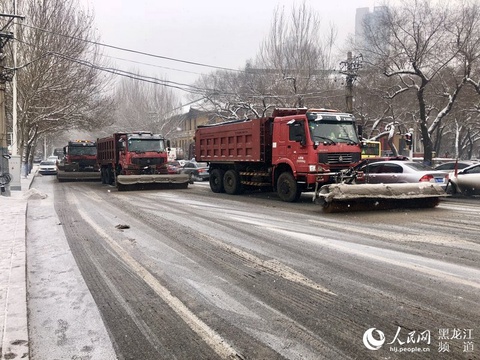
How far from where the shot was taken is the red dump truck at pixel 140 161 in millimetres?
19266

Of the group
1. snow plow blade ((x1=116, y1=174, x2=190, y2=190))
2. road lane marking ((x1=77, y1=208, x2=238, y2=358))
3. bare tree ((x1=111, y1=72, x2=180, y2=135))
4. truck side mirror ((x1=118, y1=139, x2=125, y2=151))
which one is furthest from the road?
bare tree ((x1=111, y1=72, x2=180, y2=135))

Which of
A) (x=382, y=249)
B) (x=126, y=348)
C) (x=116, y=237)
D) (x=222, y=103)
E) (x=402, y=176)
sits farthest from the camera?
(x=222, y=103)

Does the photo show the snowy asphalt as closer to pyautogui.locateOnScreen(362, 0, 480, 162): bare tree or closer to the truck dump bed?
the truck dump bed

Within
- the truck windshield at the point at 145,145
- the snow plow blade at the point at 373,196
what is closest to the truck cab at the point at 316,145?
the snow plow blade at the point at 373,196

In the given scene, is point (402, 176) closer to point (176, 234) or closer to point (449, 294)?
point (176, 234)

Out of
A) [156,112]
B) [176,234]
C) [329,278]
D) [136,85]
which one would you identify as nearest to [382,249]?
[329,278]

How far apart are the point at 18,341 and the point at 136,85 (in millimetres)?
61782

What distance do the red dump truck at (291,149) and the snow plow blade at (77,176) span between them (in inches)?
578

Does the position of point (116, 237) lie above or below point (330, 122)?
below

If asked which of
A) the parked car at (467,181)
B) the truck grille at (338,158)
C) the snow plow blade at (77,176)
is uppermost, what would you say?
the truck grille at (338,158)

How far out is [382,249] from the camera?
22.5 feet

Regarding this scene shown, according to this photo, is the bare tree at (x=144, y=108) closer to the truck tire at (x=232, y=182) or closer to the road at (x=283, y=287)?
the truck tire at (x=232, y=182)

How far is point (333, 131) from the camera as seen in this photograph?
538 inches

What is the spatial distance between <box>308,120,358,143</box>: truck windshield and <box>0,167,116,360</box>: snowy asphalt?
8363 mm
